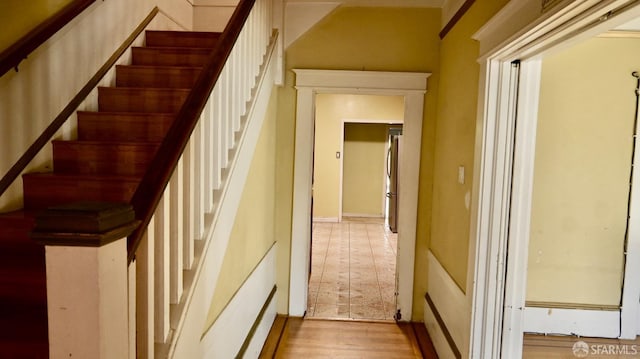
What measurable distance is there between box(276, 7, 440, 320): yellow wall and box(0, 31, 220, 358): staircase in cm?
83

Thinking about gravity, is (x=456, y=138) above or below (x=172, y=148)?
above

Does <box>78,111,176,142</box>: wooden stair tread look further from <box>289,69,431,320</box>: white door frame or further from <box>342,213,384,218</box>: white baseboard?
<box>342,213,384,218</box>: white baseboard

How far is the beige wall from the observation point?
5.80 feet

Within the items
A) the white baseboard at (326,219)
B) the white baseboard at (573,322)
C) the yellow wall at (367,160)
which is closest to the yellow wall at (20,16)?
the white baseboard at (573,322)

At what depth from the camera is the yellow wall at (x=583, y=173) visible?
2.92 m

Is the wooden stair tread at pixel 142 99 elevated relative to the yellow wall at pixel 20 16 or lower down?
lower down

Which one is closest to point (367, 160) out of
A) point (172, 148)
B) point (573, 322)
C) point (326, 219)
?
point (326, 219)

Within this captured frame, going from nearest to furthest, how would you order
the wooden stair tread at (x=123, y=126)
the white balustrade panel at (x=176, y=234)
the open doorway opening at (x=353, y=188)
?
the white balustrade panel at (x=176, y=234) → the wooden stair tread at (x=123, y=126) → the open doorway opening at (x=353, y=188)

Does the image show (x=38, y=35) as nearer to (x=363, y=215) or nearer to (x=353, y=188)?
(x=353, y=188)

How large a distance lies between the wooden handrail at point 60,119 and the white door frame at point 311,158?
4.38ft

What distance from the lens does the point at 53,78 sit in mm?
2031

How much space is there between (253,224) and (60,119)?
124 cm

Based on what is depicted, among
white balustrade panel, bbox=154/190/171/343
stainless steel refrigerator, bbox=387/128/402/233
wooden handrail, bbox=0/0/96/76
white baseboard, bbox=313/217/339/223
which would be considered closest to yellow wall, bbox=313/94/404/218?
white baseboard, bbox=313/217/339/223

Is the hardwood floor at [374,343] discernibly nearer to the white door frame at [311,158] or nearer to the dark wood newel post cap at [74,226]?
the white door frame at [311,158]
